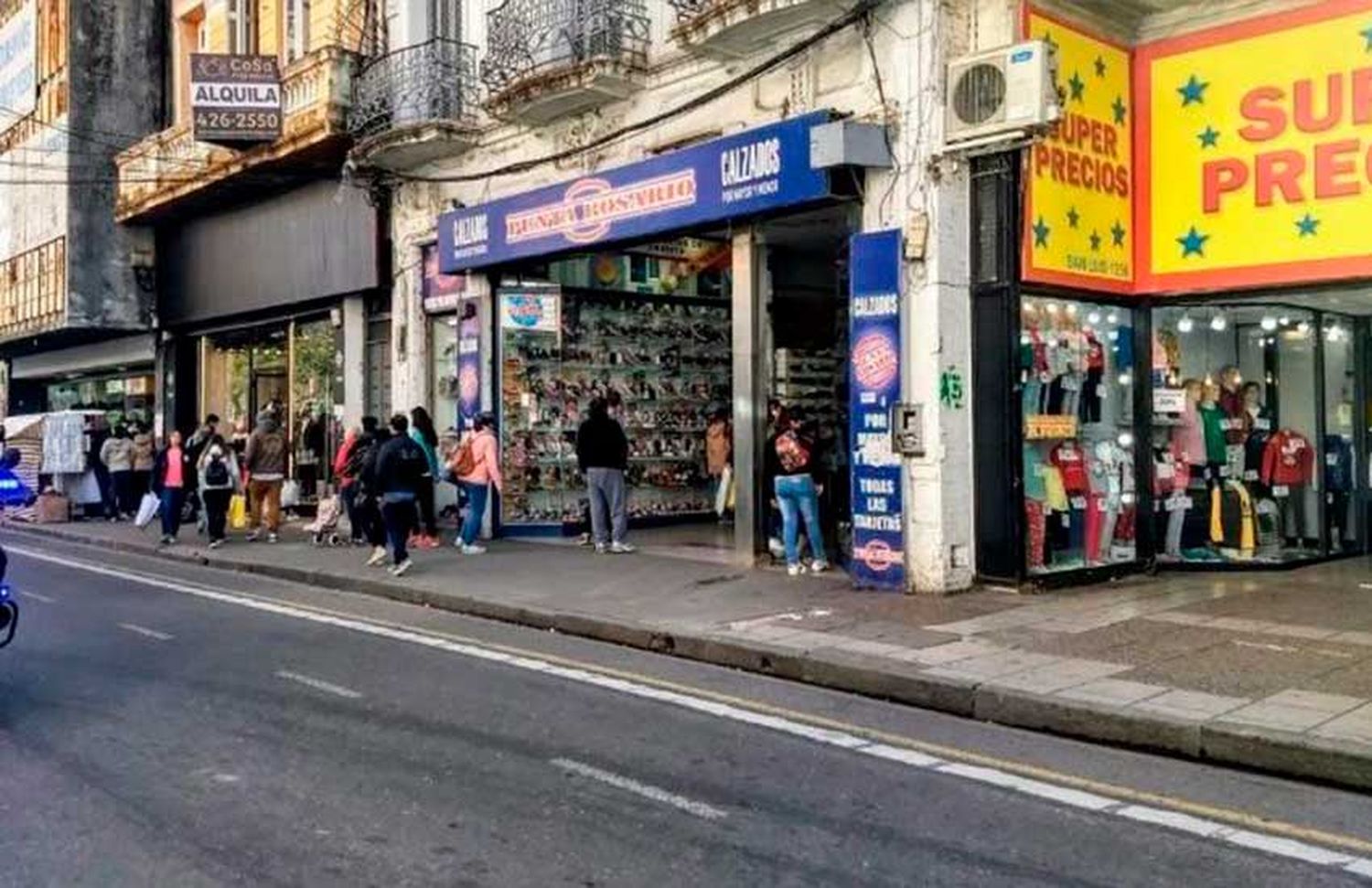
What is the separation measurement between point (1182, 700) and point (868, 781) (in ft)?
7.25

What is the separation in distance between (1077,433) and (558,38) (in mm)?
7529

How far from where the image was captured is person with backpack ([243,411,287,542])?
16.9m

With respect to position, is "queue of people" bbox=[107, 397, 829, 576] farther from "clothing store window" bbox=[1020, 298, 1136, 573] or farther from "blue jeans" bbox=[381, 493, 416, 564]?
"clothing store window" bbox=[1020, 298, 1136, 573]

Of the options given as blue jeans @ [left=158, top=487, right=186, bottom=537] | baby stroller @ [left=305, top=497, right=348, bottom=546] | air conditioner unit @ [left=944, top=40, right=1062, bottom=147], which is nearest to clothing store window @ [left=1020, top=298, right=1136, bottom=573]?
air conditioner unit @ [left=944, top=40, right=1062, bottom=147]

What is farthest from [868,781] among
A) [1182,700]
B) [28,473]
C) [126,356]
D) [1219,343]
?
[126,356]

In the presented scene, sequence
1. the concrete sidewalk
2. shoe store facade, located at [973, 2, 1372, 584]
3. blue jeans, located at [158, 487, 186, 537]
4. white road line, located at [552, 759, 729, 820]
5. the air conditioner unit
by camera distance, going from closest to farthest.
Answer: white road line, located at [552, 759, 729, 820] < the concrete sidewalk < the air conditioner unit < shoe store facade, located at [973, 2, 1372, 584] < blue jeans, located at [158, 487, 186, 537]

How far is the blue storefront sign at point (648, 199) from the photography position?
39.3 ft

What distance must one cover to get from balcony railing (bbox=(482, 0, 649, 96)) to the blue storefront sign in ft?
4.22

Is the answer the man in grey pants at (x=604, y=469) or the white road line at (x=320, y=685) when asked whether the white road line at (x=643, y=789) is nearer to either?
the white road line at (x=320, y=685)

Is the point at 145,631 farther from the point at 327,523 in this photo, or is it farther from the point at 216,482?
the point at 216,482

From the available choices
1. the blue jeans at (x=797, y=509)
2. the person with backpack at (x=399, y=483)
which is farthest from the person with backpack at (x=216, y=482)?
the blue jeans at (x=797, y=509)

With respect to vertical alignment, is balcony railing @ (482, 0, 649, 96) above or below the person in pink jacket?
above

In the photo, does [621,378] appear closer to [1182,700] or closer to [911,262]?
[911,262]

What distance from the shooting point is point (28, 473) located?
22.8m
